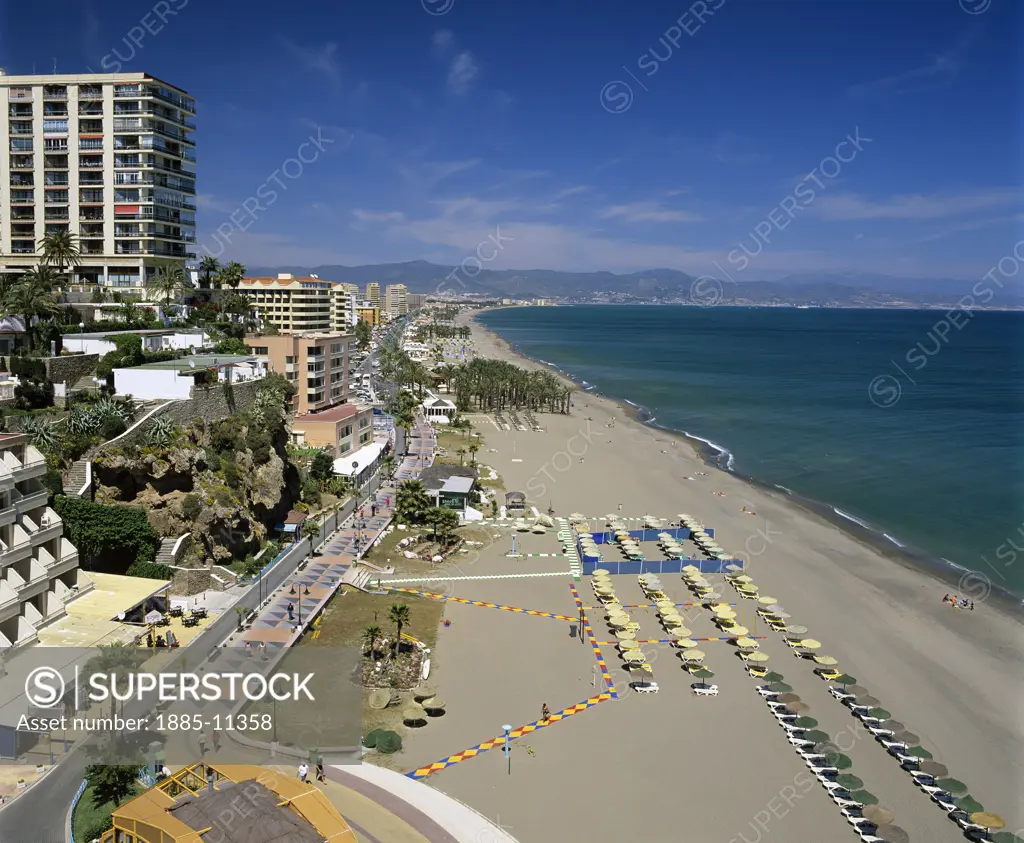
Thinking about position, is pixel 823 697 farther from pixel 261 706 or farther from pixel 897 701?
pixel 261 706

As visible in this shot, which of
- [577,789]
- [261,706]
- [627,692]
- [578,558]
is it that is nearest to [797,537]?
[578,558]

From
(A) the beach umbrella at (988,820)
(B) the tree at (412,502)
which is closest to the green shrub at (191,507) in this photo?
(B) the tree at (412,502)

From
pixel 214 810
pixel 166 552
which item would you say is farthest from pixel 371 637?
pixel 214 810

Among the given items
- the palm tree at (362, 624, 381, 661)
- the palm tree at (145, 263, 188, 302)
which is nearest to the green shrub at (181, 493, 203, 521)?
the palm tree at (362, 624, 381, 661)

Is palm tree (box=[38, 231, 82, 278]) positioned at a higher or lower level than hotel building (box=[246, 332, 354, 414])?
higher

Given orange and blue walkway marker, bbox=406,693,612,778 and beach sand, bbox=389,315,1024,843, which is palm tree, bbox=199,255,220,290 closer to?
beach sand, bbox=389,315,1024,843

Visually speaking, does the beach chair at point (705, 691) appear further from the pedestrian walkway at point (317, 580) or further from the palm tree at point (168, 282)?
the palm tree at point (168, 282)
